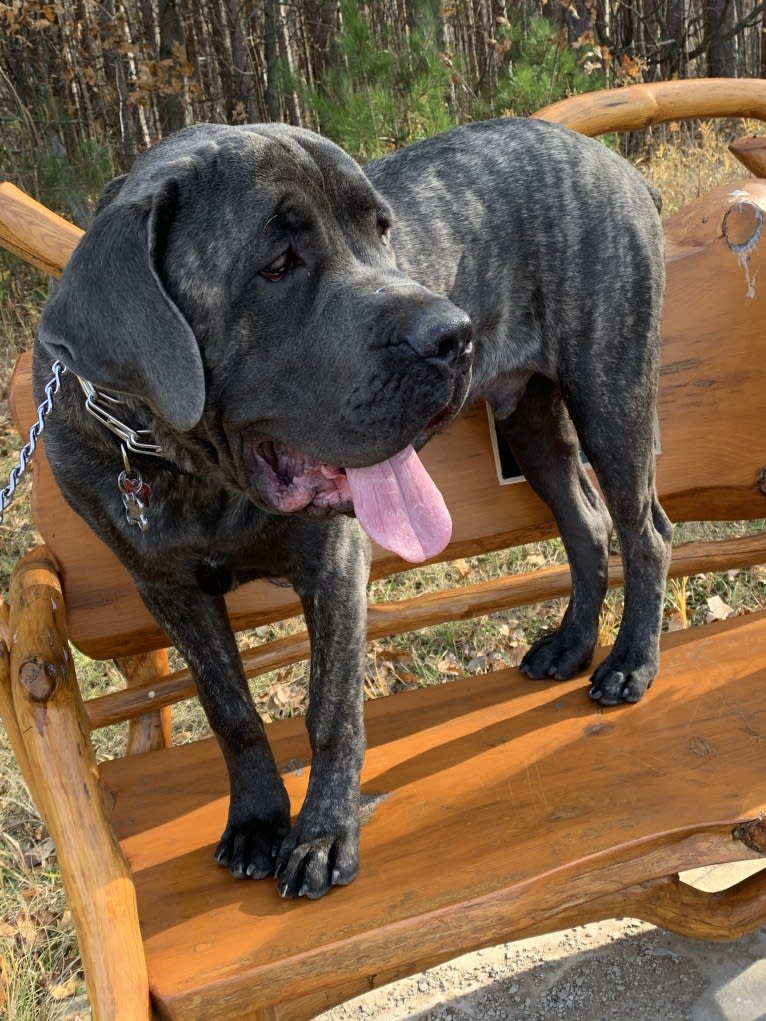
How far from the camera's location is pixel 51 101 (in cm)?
684

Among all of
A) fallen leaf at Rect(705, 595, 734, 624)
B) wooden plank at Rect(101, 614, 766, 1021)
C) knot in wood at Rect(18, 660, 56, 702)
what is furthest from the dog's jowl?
fallen leaf at Rect(705, 595, 734, 624)

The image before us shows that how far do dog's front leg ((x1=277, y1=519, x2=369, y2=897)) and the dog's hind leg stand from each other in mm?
885

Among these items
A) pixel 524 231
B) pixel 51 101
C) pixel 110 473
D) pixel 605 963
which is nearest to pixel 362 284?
pixel 110 473

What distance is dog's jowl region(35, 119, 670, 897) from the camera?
184 cm

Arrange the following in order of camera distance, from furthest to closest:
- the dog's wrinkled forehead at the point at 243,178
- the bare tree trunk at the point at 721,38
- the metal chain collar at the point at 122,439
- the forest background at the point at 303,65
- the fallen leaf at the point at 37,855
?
1. the bare tree trunk at the point at 721,38
2. the forest background at the point at 303,65
3. the fallen leaf at the point at 37,855
4. the metal chain collar at the point at 122,439
5. the dog's wrinkled forehead at the point at 243,178

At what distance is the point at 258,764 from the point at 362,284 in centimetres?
99

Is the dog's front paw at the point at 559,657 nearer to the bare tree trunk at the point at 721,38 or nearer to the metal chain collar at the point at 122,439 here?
the metal chain collar at the point at 122,439

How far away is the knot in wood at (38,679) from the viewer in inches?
85.7

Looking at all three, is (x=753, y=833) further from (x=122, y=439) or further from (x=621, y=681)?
(x=122, y=439)

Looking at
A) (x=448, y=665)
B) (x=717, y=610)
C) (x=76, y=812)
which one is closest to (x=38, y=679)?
(x=76, y=812)

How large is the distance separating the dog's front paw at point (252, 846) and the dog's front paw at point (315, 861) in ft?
0.15

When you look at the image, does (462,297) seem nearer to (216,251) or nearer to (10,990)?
(216,251)

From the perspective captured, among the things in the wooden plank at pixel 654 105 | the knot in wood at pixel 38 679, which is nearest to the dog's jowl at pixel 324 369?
the knot in wood at pixel 38 679

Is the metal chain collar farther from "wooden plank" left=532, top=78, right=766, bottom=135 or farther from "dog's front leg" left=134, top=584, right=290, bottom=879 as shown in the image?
"wooden plank" left=532, top=78, right=766, bottom=135
